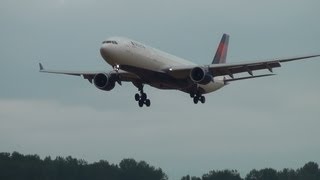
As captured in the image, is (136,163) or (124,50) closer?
(124,50)

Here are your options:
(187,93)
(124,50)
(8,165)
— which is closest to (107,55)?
(124,50)

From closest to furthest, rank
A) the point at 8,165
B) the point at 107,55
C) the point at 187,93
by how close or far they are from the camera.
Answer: the point at 107,55, the point at 187,93, the point at 8,165

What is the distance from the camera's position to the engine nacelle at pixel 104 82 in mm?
101500

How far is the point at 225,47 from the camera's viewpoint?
116812mm

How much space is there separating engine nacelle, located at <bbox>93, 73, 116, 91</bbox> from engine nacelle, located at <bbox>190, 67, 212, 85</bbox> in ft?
21.2

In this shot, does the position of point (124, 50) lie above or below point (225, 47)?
below

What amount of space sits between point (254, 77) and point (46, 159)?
23461 millimetres

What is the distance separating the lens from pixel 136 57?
97438mm

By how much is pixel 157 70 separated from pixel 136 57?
2.41 meters

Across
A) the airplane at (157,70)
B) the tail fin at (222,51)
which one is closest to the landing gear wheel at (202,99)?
the airplane at (157,70)

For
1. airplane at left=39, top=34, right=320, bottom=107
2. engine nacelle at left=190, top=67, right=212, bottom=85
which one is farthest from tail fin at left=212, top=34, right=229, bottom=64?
engine nacelle at left=190, top=67, right=212, bottom=85

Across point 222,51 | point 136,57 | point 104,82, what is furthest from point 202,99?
point 222,51

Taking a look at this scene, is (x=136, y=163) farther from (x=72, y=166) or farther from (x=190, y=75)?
(x=190, y=75)

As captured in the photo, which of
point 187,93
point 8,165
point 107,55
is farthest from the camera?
point 8,165
